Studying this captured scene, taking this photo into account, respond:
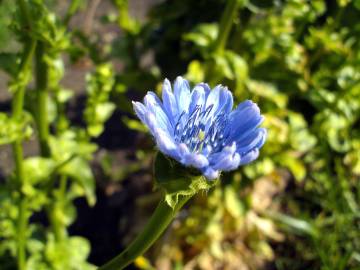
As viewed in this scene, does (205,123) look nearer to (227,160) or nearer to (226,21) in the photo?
(227,160)

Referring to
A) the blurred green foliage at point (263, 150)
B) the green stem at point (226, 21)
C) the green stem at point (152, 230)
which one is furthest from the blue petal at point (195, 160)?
the green stem at point (226, 21)

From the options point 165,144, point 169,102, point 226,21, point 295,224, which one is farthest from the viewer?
point 295,224

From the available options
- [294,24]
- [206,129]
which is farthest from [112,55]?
[206,129]

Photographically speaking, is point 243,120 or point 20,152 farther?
point 20,152

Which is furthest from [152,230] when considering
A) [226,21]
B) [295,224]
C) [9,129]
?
[295,224]

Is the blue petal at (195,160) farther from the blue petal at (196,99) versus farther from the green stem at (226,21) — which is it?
the green stem at (226,21)
